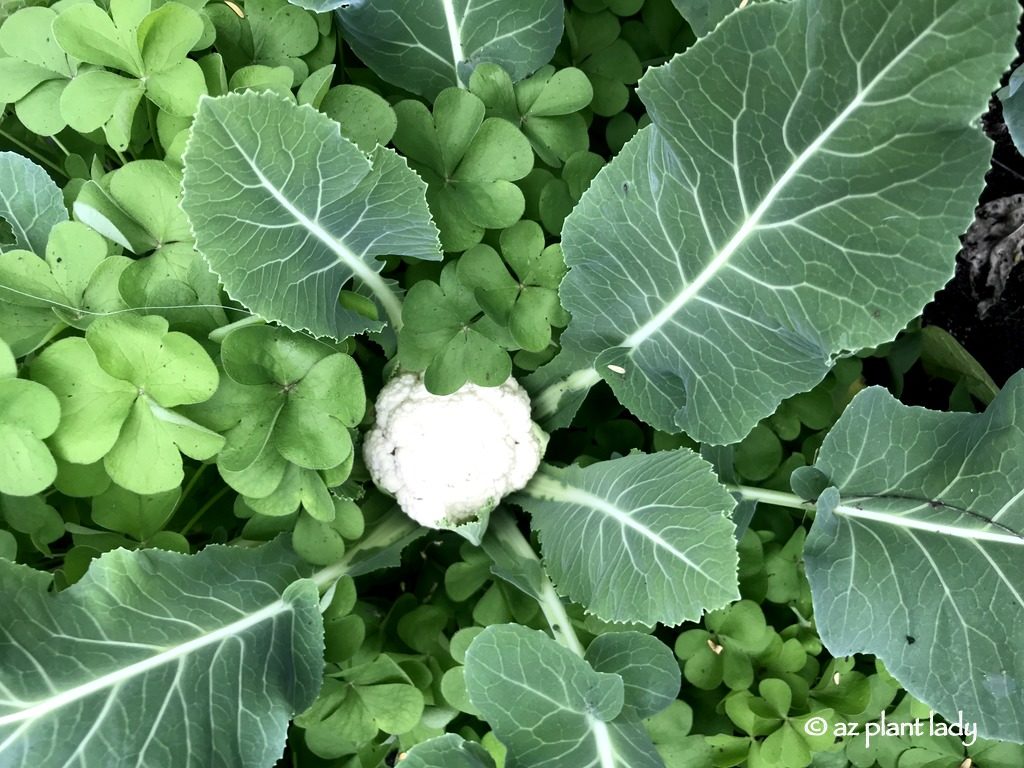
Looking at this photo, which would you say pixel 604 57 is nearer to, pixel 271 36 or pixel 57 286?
pixel 271 36

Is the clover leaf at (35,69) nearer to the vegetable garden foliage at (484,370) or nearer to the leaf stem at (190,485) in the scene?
Result: the vegetable garden foliage at (484,370)

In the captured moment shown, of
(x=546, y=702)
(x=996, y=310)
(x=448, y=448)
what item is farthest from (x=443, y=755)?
(x=996, y=310)

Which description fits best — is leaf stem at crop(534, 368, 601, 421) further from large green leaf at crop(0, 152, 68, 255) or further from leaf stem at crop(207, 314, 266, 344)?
large green leaf at crop(0, 152, 68, 255)

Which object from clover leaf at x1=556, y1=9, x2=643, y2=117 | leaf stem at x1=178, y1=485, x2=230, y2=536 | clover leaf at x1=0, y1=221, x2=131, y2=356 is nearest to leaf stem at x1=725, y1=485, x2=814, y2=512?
clover leaf at x1=556, y1=9, x2=643, y2=117

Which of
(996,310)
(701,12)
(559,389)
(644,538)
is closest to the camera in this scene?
(644,538)

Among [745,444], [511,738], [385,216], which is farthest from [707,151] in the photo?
[511,738]

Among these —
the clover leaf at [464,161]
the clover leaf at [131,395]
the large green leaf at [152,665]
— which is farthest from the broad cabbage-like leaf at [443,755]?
the clover leaf at [464,161]
